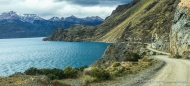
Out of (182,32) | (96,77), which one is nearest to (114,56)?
(182,32)

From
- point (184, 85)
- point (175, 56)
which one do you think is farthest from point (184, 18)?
point (184, 85)

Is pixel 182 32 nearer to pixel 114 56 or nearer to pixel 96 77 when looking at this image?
pixel 96 77

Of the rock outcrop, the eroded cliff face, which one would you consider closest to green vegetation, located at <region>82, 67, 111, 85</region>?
the eroded cliff face

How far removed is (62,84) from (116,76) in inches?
266

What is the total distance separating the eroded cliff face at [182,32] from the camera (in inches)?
1560

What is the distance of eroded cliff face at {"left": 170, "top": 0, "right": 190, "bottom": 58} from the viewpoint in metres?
39.6

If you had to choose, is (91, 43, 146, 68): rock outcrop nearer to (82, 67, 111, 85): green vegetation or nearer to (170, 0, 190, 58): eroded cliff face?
(170, 0, 190, 58): eroded cliff face

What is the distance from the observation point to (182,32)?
4112 centimetres

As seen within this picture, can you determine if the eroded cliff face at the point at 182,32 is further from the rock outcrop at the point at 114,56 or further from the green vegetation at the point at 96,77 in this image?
the green vegetation at the point at 96,77

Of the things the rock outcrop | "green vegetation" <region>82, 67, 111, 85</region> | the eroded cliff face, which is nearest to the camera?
"green vegetation" <region>82, 67, 111, 85</region>

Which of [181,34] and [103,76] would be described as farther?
[181,34]

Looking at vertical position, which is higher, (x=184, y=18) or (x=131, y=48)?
(x=184, y=18)

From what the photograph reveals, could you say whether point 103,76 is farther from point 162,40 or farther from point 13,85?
point 162,40

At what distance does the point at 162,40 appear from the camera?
7581 cm
